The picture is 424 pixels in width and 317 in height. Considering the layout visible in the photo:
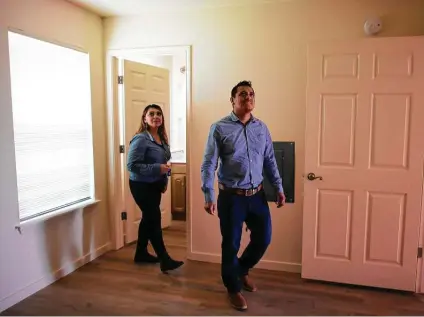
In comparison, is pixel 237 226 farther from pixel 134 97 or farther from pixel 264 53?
pixel 134 97

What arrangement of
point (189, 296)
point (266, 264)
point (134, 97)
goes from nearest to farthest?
point (189, 296)
point (266, 264)
point (134, 97)

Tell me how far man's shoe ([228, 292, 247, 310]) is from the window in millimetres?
1542

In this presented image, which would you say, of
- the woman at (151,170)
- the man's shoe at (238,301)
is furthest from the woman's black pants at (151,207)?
the man's shoe at (238,301)

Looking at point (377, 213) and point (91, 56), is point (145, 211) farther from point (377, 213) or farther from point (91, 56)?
point (377, 213)

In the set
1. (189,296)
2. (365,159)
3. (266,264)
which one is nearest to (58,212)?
(189,296)

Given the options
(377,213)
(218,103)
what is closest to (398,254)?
(377,213)

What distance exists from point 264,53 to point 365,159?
1.16m

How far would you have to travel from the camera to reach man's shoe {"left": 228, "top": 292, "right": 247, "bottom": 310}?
8.73 feet

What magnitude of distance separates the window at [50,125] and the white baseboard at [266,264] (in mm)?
1111

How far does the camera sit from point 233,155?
2646mm

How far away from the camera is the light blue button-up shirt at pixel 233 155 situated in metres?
2.64

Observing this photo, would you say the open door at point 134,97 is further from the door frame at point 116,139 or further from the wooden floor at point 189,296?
the wooden floor at point 189,296

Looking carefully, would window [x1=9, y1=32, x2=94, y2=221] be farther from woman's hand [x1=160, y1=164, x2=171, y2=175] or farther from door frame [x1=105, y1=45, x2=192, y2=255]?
woman's hand [x1=160, y1=164, x2=171, y2=175]

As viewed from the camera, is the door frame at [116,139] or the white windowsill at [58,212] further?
the door frame at [116,139]
